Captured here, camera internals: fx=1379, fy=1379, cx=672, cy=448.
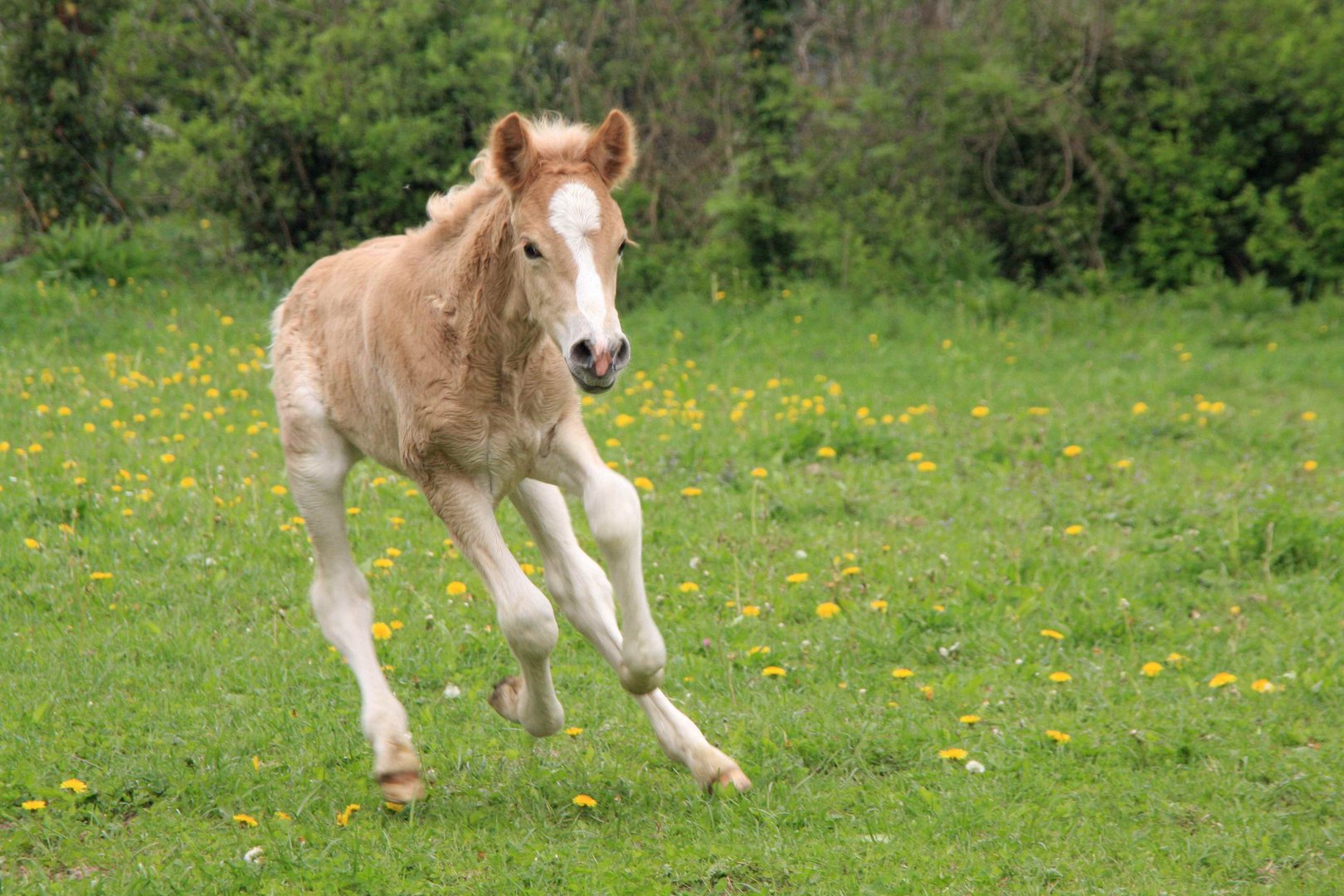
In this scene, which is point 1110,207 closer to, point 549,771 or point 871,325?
point 871,325

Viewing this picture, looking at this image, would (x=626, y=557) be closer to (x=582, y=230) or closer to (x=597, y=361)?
(x=597, y=361)

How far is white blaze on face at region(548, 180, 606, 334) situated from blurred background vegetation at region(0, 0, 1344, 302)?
8731 mm

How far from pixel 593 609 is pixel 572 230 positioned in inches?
48.9

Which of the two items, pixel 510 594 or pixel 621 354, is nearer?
pixel 621 354

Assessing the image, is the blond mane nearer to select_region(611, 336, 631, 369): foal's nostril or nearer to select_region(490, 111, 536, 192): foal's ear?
select_region(490, 111, 536, 192): foal's ear

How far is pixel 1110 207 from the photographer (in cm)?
1282

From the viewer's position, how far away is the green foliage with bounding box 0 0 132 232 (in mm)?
12133

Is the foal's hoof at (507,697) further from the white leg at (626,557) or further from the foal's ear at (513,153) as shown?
the foal's ear at (513,153)

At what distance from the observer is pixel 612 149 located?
3.98 metres

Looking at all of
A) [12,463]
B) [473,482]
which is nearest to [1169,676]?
[473,482]

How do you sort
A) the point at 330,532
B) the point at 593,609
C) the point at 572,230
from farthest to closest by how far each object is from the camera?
the point at 330,532 < the point at 593,609 < the point at 572,230

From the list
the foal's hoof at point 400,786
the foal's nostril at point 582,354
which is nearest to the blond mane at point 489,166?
the foal's nostril at point 582,354

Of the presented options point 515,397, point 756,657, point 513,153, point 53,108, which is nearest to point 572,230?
point 513,153

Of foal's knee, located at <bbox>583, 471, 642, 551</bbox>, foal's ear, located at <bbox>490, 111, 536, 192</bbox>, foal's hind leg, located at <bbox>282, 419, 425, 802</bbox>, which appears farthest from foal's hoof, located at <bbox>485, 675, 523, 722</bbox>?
foal's ear, located at <bbox>490, 111, 536, 192</bbox>
